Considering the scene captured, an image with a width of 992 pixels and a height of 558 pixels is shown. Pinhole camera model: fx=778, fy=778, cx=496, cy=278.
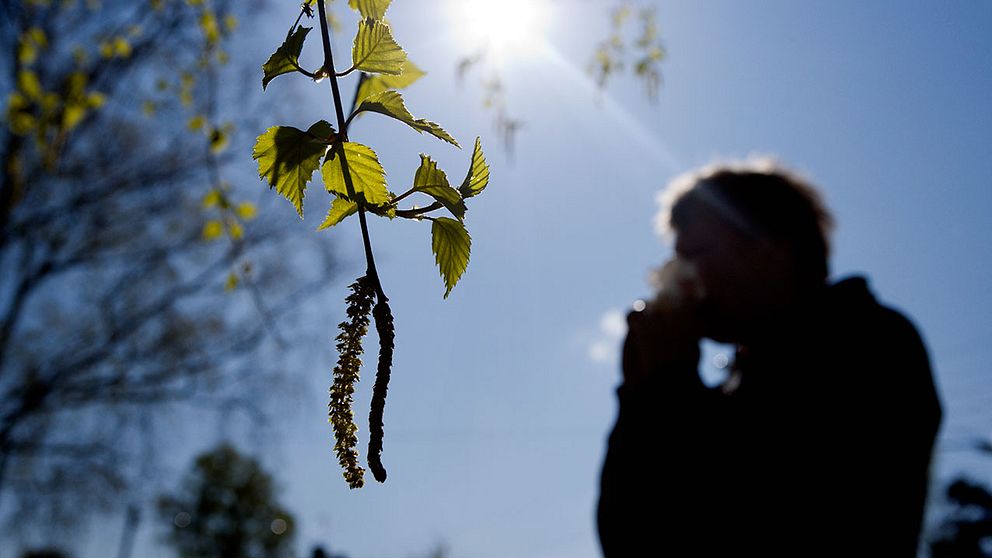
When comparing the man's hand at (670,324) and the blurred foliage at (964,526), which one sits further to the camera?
the blurred foliage at (964,526)

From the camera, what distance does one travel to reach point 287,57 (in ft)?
1.75

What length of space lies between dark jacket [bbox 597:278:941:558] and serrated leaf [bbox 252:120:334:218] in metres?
0.91

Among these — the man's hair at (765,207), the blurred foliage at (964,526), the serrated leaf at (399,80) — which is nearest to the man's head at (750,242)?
the man's hair at (765,207)

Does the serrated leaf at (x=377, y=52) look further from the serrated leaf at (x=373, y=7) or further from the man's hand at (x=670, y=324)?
the man's hand at (x=670, y=324)

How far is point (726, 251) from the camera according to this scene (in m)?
1.45

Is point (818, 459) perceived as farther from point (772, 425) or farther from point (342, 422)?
point (342, 422)

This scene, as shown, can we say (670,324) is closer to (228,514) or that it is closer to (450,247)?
(450,247)

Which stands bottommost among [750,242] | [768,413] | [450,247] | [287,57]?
[450,247]

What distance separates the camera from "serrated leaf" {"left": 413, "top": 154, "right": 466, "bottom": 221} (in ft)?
1.63

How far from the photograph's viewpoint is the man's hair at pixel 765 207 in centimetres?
148

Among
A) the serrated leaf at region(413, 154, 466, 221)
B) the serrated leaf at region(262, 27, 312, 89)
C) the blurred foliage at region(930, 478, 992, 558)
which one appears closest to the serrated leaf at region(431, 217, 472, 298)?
the serrated leaf at region(413, 154, 466, 221)

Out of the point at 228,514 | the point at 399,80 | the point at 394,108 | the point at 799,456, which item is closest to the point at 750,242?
the point at 799,456

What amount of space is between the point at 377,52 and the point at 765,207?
116 centimetres

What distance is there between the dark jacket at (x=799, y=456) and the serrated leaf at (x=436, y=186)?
34.9 inches
